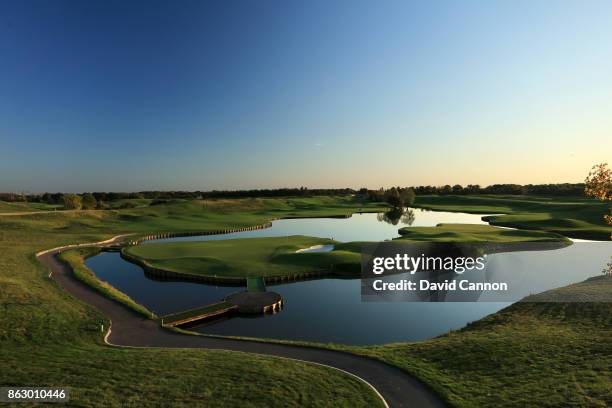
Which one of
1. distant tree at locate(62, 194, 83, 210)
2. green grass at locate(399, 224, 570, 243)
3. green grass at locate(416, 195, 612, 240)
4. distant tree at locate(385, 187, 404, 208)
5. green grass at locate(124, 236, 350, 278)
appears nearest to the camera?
green grass at locate(124, 236, 350, 278)

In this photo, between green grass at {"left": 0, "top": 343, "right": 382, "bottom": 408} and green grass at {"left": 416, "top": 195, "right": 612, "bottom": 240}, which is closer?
green grass at {"left": 0, "top": 343, "right": 382, "bottom": 408}

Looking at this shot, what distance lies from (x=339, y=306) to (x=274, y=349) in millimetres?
15857

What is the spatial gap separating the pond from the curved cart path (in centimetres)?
505

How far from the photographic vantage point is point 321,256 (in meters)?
57.3

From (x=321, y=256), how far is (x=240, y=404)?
4123cm

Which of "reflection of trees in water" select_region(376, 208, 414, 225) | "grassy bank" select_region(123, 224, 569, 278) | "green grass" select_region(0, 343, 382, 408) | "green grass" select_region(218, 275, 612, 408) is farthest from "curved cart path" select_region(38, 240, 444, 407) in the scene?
"reflection of trees in water" select_region(376, 208, 414, 225)

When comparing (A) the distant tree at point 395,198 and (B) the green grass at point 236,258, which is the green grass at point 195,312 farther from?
(A) the distant tree at point 395,198

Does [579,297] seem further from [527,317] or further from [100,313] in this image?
[100,313]

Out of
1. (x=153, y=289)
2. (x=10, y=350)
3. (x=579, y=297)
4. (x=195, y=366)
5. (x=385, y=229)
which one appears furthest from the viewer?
(x=385, y=229)

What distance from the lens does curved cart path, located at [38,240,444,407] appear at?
18328 mm

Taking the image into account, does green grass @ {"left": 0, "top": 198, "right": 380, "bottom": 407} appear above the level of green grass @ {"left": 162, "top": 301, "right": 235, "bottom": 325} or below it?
above

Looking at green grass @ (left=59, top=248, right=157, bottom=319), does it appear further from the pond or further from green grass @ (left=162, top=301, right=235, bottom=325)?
the pond

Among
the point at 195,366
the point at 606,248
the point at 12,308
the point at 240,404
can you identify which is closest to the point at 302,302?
the point at 195,366

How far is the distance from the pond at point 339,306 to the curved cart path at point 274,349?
5047mm
